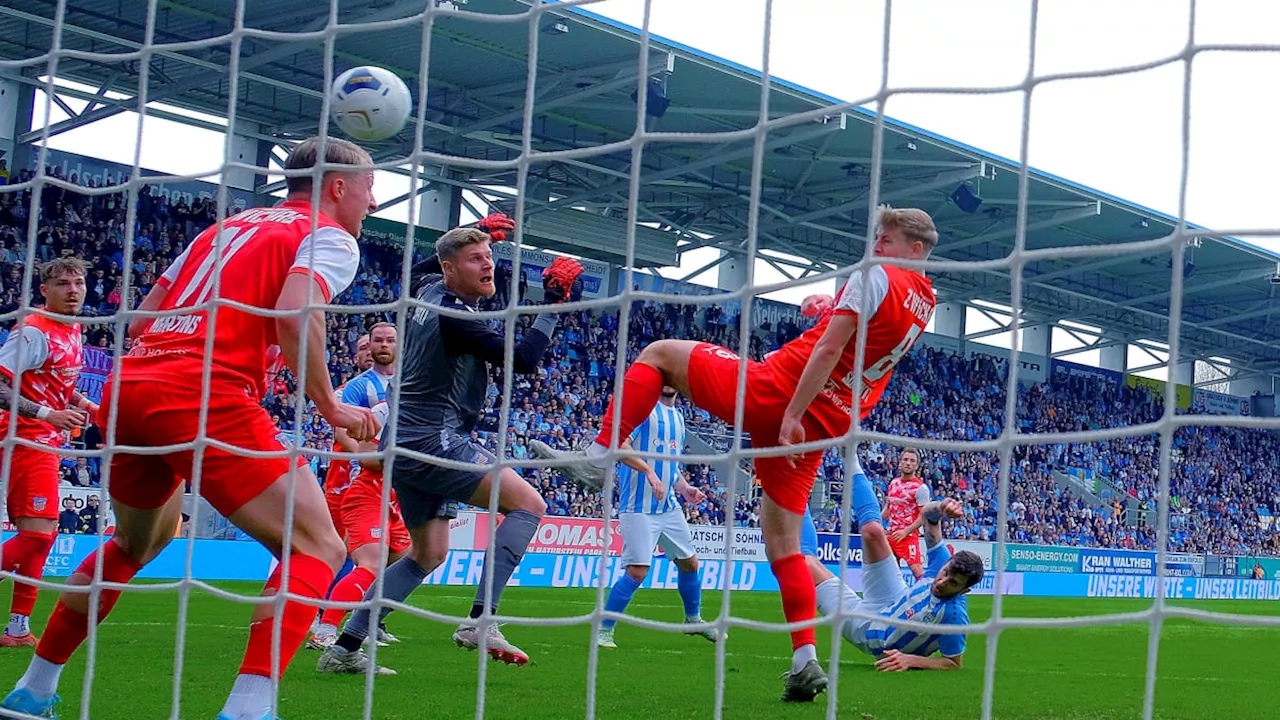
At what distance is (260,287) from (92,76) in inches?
742

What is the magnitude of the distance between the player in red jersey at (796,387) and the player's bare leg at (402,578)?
74cm

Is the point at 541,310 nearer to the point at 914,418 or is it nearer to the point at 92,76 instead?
the point at 92,76

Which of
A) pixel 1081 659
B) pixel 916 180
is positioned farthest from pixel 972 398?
pixel 1081 659

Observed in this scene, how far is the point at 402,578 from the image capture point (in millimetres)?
5508

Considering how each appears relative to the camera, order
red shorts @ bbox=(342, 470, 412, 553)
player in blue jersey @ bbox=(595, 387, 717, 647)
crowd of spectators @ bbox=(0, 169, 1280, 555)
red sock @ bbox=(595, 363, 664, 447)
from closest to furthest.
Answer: red sock @ bbox=(595, 363, 664, 447)
red shorts @ bbox=(342, 470, 412, 553)
player in blue jersey @ bbox=(595, 387, 717, 647)
crowd of spectators @ bbox=(0, 169, 1280, 555)

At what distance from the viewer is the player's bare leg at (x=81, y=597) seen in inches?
161

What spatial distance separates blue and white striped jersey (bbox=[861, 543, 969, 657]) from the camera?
21.0 feet

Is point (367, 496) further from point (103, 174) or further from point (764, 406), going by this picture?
point (103, 174)

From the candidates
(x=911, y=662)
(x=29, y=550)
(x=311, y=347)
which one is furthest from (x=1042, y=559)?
(x=311, y=347)

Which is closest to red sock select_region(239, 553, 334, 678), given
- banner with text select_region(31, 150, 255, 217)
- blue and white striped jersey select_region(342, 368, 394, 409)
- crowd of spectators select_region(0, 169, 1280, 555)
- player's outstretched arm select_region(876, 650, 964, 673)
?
blue and white striped jersey select_region(342, 368, 394, 409)

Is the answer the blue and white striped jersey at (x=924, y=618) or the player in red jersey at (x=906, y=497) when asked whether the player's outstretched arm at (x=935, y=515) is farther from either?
the player in red jersey at (x=906, y=497)

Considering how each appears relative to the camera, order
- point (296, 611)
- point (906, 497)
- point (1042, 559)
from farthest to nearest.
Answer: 1. point (1042, 559)
2. point (906, 497)
3. point (296, 611)

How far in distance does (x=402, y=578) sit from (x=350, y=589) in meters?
0.67

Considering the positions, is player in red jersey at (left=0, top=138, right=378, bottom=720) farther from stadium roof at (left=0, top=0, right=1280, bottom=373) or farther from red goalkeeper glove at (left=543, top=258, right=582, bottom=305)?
stadium roof at (left=0, top=0, right=1280, bottom=373)
